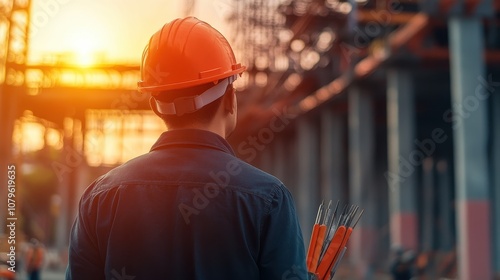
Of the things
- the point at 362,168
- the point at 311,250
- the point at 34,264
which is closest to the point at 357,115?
the point at 362,168

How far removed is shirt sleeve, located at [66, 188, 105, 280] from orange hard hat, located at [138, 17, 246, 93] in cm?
44

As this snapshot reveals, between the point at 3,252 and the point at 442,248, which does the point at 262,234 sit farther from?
the point at 442,248

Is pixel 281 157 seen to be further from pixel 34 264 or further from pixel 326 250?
pixel 326 250

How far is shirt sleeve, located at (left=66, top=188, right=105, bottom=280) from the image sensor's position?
7.82ft

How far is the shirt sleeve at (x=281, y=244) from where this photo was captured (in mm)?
2170

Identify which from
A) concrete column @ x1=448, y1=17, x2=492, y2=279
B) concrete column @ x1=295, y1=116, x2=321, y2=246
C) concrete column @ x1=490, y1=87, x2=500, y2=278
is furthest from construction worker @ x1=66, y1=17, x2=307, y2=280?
concrete column @ x1=295, y1=116, x2=321, y2=246

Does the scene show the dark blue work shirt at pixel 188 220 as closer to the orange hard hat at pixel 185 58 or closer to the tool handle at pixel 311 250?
the orange hard hat at pixel 185 58

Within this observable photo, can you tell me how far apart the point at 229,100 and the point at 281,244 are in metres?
0.54

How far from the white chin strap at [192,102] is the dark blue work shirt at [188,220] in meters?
0.07

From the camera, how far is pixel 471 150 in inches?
773

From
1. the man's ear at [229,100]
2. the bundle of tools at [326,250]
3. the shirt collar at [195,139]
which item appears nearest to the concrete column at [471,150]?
the bundle of tools at [326,250]

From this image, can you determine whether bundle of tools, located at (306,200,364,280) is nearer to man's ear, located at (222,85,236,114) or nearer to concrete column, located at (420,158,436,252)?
man's ear, located at (222,85,236,114)

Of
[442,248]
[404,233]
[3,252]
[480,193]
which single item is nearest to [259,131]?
[442,248]

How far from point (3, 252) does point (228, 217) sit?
1440 cm
